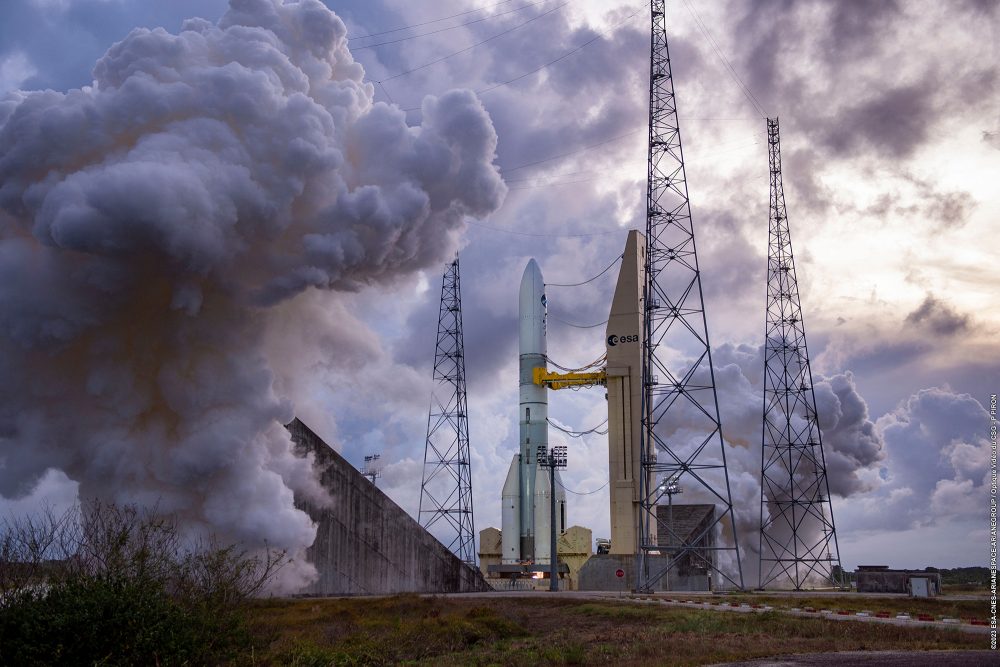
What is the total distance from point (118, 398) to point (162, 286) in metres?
5.28

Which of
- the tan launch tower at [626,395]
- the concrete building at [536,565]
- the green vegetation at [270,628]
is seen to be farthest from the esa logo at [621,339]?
the green vegetation at [270,628]

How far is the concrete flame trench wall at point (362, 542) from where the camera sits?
5197 cm

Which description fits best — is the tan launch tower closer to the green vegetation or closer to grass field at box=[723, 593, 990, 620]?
grass field at box=[723, 593, 990, 620]

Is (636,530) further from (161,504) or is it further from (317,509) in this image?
(161,504)

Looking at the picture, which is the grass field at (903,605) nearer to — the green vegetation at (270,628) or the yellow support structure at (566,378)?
the green vegetation at (270,628)

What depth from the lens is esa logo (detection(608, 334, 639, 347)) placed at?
7169 centimetres

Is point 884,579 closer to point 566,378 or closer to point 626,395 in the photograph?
point 626,395

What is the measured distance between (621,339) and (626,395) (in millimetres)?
4491

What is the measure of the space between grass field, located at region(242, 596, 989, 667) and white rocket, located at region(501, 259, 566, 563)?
3496 centimetres

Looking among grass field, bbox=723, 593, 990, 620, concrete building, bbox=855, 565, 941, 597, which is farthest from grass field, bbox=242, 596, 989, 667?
concrete building, bbox=855, 565, 941, 597

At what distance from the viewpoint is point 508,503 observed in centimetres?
7800

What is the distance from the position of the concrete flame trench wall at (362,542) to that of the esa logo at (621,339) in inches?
871

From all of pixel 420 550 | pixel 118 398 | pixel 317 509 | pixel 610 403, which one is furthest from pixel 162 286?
pixel 610 403

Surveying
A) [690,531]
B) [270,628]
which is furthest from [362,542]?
[690,531]
